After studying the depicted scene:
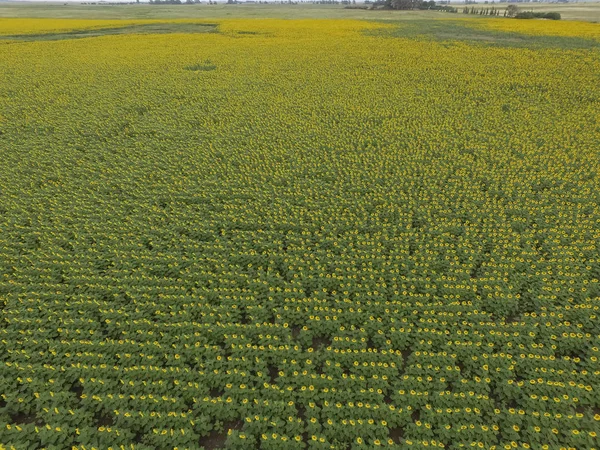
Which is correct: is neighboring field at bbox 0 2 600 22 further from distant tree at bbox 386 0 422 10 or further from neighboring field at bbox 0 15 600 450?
neighboring field at bbox 0 15 600 450

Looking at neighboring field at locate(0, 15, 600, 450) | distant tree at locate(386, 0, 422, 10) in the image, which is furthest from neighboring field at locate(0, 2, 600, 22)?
neighboring field at locate(0, 15, 600, 450)

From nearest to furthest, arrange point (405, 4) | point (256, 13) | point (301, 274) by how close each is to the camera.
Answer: point (301, 274) < point (256, 13) < point (405, 4)

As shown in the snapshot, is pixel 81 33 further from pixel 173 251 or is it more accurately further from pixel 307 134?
pixel 173 251

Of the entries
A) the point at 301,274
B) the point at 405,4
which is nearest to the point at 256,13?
the point at 405,4

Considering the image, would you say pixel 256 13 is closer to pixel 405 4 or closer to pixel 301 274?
pixel 405 4

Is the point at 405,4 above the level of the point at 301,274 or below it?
above

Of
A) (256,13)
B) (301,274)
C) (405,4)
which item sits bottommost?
(301,274)

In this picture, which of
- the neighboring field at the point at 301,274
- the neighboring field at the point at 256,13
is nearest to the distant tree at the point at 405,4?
the neighboring field at the point at 256,13

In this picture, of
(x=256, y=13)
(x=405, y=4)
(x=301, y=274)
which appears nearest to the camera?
(x=301, y=274)

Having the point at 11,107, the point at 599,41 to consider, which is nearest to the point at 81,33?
the point at 11,107

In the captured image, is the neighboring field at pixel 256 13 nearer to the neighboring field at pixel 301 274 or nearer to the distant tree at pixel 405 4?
the distant tree at pixel 405 4

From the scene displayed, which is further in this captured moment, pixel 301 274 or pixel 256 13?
pixel 256 13
